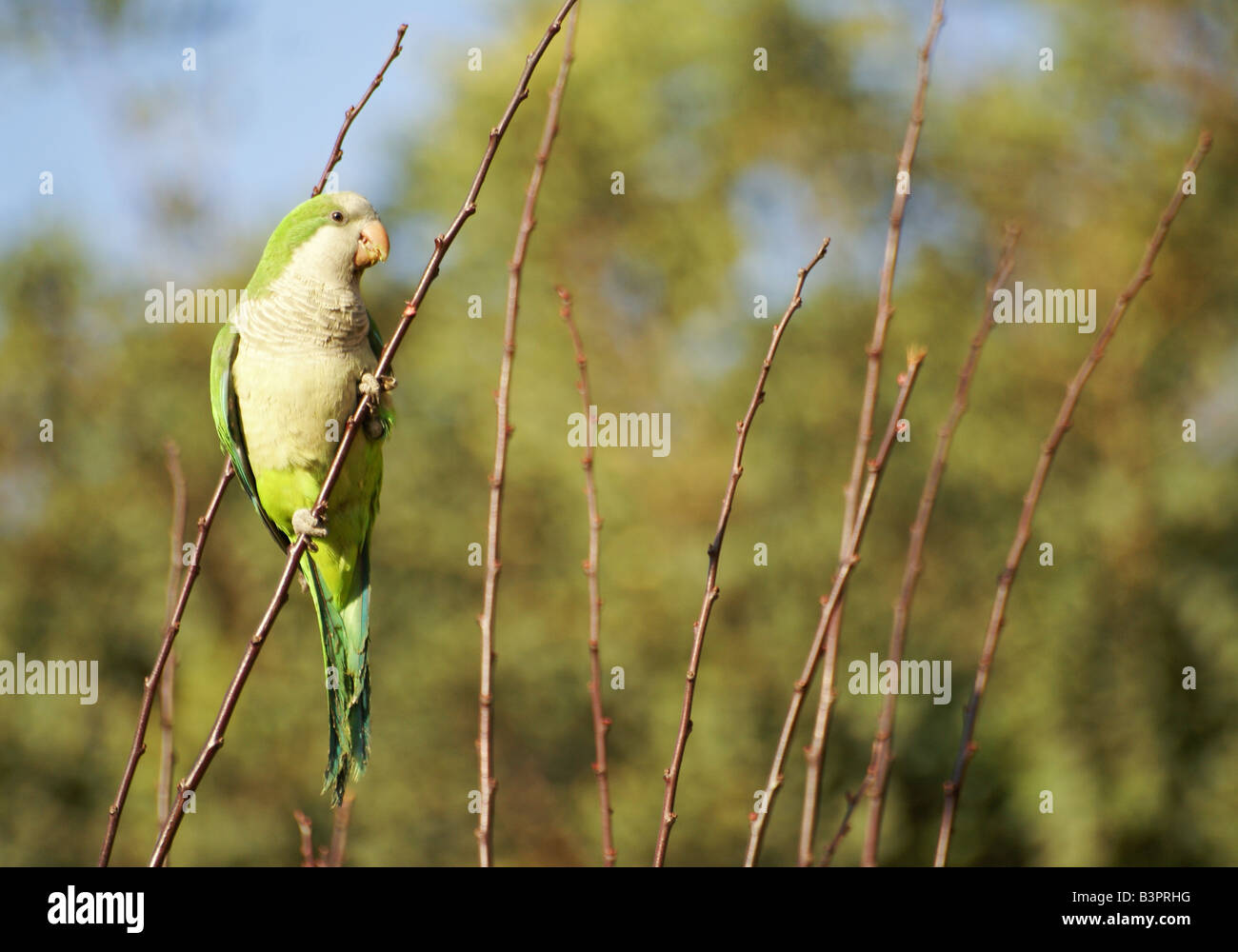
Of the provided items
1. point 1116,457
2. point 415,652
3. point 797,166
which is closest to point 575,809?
point 415,652

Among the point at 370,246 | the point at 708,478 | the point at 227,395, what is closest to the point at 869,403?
the point at 370,246

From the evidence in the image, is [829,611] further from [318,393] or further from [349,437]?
[318,393]

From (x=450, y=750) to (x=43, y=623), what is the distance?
5435mm

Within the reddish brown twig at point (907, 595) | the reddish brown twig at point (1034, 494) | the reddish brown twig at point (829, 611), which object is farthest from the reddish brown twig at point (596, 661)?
the reddish brown twig at point (1034, 494)

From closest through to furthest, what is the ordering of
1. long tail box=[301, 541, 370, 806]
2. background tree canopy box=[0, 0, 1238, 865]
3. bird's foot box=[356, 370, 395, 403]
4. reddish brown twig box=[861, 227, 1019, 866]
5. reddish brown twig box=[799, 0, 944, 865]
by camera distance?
reddish brown twig box=[799, 0, 944, 865]
reddish brown twig box=[861, 227, 1019, 866]
long tail box=[301, 541, 370, 806]
bird's foot box=[356, 370, 395, 403]
background tree canopy box=[0, 0, 1238, 865]

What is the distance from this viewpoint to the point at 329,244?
3080 mm

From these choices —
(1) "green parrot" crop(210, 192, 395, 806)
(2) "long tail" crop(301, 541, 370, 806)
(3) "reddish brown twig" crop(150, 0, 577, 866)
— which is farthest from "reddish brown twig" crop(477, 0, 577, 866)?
(1) "green parrot" crop(210, 192, 395, 806)

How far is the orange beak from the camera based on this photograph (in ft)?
10.2

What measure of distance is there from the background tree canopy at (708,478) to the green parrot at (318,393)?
25.7 ft

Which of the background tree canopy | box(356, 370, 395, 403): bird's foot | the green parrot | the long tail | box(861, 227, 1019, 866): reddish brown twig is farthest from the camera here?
the background tree canopy

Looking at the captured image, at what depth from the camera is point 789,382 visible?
11.8 meters

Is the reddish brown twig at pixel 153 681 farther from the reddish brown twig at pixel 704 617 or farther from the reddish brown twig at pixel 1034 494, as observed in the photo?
the reddish brown twig at pixel 1034 494

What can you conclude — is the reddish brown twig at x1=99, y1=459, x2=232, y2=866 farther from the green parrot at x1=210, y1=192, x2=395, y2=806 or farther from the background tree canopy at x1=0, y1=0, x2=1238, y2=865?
the background tree canopy at x1=0, y1=0, x2=1238, y2=865

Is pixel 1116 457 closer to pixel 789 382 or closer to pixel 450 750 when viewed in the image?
pixel 789 382
